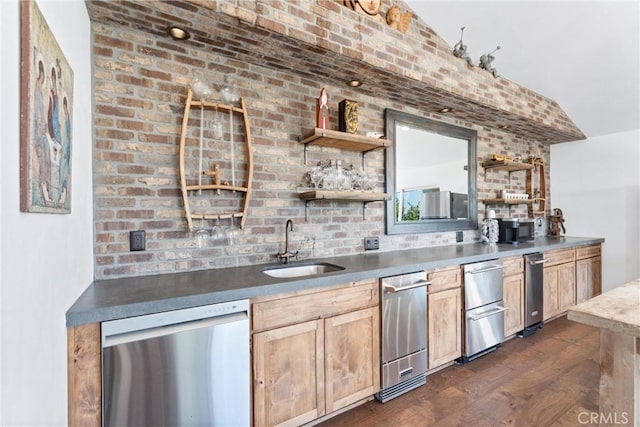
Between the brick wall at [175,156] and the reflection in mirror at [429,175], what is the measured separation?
1.45ft

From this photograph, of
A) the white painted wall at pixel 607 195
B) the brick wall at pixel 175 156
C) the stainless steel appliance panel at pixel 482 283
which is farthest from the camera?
the white painted wall at pixel 607 195

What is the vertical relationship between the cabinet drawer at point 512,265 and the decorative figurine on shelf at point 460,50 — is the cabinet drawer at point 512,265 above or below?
below

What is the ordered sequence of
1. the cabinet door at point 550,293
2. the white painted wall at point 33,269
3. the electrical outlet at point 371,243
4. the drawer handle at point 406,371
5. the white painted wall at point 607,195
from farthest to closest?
the white painted wall at point 607,195 < the cabinet door at point 550,293 < the electrical outlet at point 371,243 < the drawer handle at point 406,371 < the white painted wall at point 33,269

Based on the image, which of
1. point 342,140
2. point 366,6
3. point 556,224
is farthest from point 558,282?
point 366,6

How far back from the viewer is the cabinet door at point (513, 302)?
2.87 metres

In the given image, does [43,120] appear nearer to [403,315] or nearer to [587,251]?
[403,315]

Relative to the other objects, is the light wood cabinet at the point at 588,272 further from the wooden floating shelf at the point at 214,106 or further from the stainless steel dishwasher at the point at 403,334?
the wooden floating shelf at the point at 214,106

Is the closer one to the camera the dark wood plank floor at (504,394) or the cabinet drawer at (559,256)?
the dark wood plank floor at (504,394)

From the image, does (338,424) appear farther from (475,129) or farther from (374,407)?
(475,129)

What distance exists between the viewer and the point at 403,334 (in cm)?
211

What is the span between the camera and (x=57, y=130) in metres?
1.07

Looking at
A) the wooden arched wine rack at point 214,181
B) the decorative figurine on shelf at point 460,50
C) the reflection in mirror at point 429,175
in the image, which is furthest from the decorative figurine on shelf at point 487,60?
the wooden arched wine rack at point 214,181

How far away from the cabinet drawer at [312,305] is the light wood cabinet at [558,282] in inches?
99.2

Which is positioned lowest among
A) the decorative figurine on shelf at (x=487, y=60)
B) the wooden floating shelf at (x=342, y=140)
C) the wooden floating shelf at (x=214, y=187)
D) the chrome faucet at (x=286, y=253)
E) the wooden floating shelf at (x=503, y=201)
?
the chrome faucet at (x=286, y=253)
